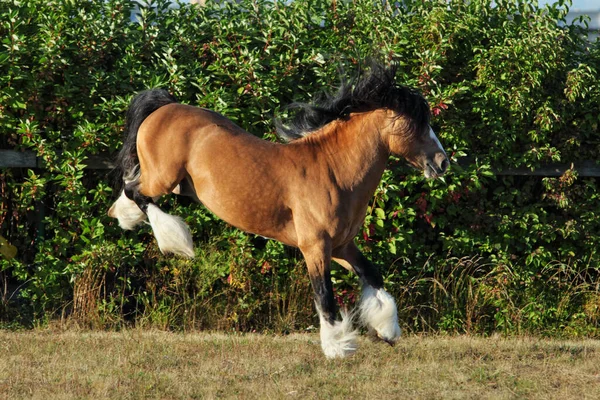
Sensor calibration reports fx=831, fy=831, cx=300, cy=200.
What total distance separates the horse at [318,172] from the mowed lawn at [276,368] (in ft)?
1.09

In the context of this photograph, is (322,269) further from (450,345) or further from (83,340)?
(83,340)

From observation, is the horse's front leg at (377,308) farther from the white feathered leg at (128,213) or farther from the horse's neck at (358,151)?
the white feathered leg at (128,213)

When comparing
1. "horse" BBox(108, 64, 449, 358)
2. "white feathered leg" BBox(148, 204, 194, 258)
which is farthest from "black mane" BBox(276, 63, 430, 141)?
"white feathered leg" BBox(148, 204, 194, 258)

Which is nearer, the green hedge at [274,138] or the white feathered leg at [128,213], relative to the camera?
the white feathered leg at [128,213]

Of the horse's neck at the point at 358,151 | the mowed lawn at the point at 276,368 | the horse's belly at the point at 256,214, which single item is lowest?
the mowed lawn at the point at 276,368

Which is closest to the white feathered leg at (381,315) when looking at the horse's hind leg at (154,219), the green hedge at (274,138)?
the horse's hind leg at (154,219)

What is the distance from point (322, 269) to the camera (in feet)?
18.8

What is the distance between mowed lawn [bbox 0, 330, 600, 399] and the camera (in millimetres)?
5277

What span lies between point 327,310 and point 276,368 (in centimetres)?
56

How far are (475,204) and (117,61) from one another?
354 centimetres

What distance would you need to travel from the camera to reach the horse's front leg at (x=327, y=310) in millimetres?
5637

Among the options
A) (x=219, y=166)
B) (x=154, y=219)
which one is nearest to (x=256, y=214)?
(x=219, y=166)

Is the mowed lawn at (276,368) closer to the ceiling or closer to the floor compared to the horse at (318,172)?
closer to the floor

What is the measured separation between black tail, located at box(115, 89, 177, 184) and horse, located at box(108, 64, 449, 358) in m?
0.16
